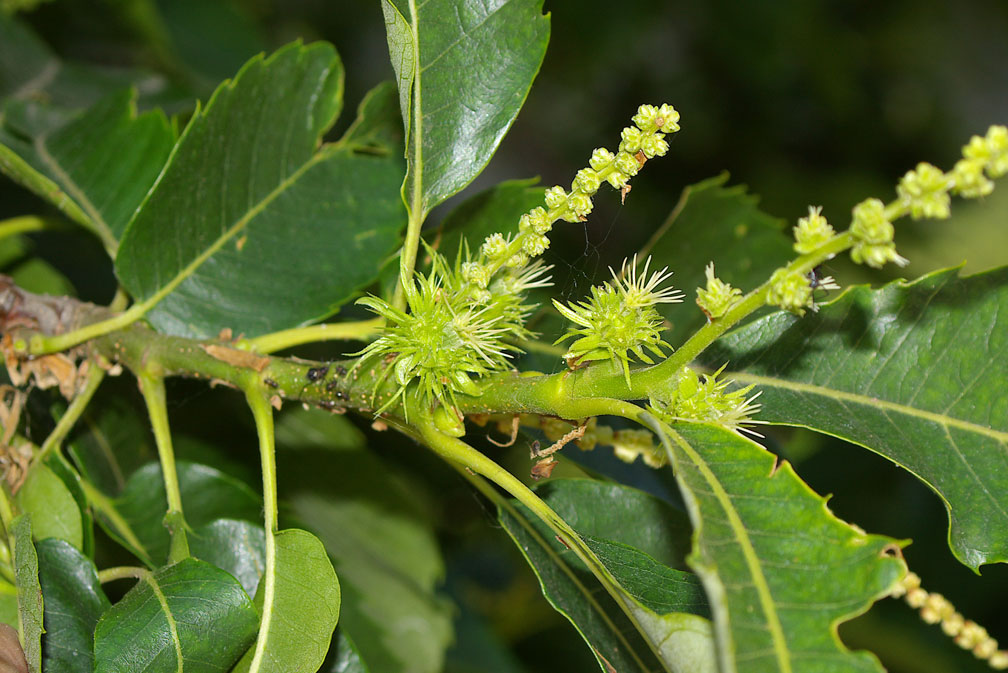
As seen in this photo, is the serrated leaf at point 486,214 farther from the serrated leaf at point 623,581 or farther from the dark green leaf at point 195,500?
the dark green leaf at point 195,500

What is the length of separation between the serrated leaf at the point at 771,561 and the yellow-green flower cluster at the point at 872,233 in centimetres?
20

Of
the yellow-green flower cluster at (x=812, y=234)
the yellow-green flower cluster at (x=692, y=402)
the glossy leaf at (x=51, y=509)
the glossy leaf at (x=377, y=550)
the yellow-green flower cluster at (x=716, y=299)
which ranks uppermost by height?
the yellow-green flower cluster at (x=812, y=234)

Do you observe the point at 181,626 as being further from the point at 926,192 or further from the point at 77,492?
the point at 926,192

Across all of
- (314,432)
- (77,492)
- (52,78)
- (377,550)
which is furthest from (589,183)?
(52,78)

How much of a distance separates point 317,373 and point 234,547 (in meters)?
0.30

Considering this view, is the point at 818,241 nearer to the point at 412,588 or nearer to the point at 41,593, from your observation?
the point at 41,593

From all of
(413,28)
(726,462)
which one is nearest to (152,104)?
(413,28)

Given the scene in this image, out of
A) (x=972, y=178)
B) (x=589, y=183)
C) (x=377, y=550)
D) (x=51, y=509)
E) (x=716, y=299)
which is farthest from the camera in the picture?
(x=377, y=550)

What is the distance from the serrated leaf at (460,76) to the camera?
113 centimetres

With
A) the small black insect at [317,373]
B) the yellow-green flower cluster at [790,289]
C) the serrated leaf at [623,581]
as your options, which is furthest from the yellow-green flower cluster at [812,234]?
the small black insect at [317,373]

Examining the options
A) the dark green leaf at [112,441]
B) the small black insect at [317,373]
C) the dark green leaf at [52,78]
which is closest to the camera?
the small black insect at [317,373]

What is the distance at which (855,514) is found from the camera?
9.37 ft

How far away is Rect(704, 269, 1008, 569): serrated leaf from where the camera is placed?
96 cm

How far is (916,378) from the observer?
3.25ft
